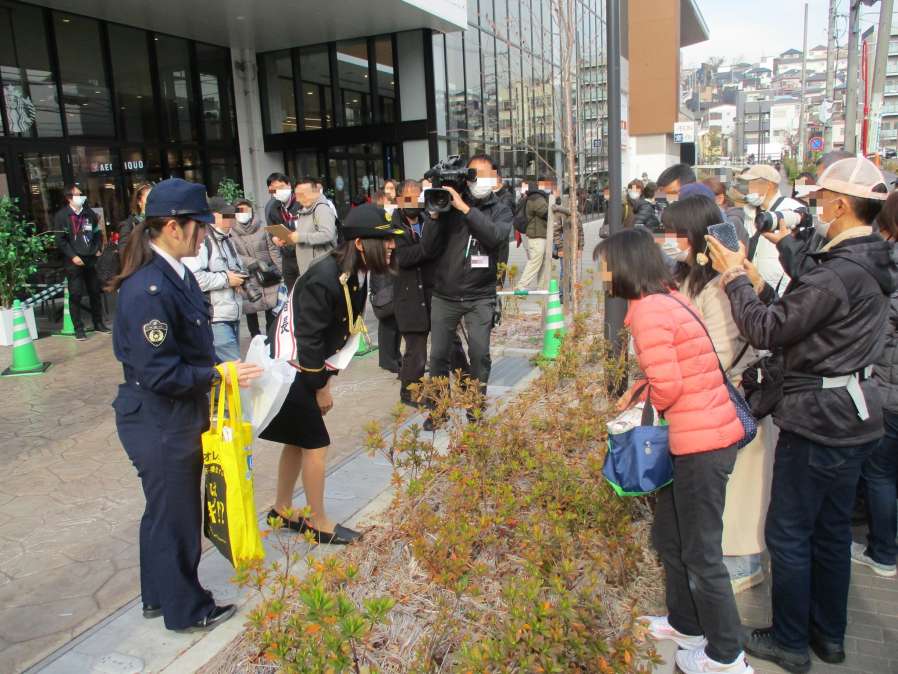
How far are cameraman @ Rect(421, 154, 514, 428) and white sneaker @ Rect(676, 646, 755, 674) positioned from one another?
2643 millimetres

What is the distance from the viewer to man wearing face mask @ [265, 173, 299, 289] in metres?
8.84

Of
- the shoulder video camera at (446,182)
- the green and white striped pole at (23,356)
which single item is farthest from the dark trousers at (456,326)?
the green and white striped pole at (23,356)

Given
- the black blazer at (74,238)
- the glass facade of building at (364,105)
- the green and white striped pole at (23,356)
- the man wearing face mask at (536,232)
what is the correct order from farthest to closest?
1. the glass facade of building at (364,105)
2. the man wearing face mask at (536,232)
3. the black blazer at (74,238)
4. the green and white striped pole at (23,356)

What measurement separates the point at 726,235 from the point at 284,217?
7.01m

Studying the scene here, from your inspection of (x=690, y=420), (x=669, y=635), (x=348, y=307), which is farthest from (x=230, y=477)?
(x=669, y=635)

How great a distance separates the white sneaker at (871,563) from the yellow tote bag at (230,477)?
10.3 feet

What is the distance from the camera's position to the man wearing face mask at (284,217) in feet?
29.0

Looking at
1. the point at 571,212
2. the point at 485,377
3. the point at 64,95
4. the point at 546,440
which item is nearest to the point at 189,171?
the point at 64,95

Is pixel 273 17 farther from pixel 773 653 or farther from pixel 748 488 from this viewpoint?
pixel 773 653

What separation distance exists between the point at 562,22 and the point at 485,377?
4187mm

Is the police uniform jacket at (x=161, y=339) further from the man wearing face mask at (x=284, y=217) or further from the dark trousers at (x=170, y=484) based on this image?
the man wearing face mask at (x=284, y=217)

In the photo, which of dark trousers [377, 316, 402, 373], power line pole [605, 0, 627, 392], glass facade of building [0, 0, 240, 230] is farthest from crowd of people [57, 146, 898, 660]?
glass facade of building [0, 0, 240, 230]

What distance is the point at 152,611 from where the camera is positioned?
3367 mm

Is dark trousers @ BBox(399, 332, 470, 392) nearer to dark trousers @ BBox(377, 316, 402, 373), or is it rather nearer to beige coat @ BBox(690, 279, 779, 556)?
dark trousers @ BBox(377, 316, 402, 373)
